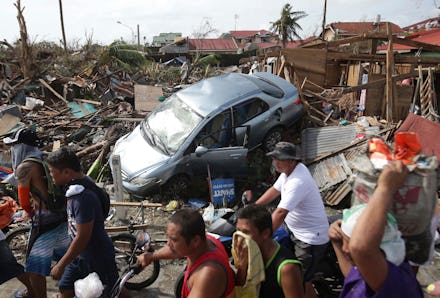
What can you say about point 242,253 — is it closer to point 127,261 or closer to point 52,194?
point 52,194

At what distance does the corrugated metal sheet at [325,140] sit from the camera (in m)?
7.25

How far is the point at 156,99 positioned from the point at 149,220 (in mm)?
8200

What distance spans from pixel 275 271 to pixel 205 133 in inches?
197

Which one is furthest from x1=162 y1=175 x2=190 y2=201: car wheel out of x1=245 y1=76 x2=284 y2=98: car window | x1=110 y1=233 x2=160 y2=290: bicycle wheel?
x1=245 y1=76 x2=284 y2=98: car window

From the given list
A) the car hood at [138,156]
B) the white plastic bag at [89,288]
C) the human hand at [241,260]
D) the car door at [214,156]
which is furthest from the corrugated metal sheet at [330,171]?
the white plastic bag at [89,288]

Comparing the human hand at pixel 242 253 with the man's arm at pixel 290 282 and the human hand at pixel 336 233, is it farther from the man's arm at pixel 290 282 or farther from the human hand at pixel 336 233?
the human hand at pixel 336 233

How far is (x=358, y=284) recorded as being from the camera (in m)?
1.64

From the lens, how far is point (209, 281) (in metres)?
1.85

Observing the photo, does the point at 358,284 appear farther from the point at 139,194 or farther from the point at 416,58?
the point at 416,58

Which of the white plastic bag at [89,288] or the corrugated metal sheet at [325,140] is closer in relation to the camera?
the white plastic bag at [89,288]

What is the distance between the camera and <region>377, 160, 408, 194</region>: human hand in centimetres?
141

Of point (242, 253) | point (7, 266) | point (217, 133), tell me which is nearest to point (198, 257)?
point (242, 253)

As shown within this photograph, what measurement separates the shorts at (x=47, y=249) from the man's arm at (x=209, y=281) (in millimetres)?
1889

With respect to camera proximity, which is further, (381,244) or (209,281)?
(209,281)
